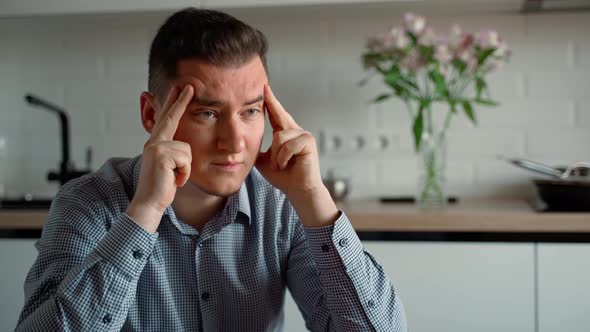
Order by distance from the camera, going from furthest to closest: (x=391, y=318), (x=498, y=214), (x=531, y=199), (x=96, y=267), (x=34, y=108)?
(x=34, y=108), (x=531, y=199), (x=498, y=214), (x=391, y=318), (x=96, y=267)

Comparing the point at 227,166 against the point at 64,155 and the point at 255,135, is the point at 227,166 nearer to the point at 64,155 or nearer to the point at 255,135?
the point at 255,135

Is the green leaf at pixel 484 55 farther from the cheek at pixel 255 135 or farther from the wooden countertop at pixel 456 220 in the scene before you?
the cheek at pixel 255 135

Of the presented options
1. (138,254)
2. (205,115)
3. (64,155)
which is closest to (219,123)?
(205,115)

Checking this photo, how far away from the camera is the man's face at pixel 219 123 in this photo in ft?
4.14

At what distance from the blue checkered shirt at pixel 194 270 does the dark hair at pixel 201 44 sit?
0.68 ft

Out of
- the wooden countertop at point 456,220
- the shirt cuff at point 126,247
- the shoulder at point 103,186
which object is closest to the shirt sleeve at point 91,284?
the shirt cuff at point 126,247

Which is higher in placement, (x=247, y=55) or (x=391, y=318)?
(x=247, y=55)

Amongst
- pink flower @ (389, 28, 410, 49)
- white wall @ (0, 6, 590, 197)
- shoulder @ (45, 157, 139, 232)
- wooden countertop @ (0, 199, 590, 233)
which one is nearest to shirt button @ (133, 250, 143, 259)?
shoulder @ (45, 157, 139, 232)

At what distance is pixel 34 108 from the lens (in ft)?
9.53

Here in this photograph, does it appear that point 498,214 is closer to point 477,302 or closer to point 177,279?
point 477,302

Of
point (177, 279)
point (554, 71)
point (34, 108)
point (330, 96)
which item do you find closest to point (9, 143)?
point (34, 108)

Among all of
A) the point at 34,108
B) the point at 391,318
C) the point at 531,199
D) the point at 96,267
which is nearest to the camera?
the point at 96,267

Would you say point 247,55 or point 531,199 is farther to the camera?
point 531,199

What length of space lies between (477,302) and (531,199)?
0.62 metres
